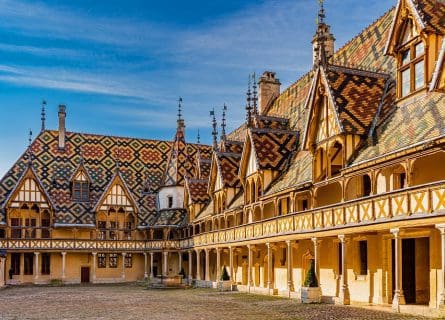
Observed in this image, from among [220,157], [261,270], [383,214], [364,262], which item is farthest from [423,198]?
[220,157]

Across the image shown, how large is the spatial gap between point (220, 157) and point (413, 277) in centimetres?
1970

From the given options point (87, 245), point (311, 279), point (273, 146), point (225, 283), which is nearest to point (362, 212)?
point (311, 279)

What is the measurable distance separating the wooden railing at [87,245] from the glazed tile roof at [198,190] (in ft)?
14.3

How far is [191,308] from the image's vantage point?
71.5ft

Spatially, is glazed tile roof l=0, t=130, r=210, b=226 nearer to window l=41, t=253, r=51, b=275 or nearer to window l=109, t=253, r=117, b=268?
window l=41, t=253, r=51, b=275

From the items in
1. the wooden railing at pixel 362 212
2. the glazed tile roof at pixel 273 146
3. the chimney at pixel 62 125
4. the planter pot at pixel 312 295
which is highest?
the chimney at pixel 62 125

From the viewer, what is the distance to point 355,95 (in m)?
24.2

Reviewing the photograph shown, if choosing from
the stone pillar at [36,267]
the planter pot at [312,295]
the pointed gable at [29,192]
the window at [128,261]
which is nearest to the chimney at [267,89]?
the window at [128,261]

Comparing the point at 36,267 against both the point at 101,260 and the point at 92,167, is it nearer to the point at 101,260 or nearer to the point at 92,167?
the point at 101,260

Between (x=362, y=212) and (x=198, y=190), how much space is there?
2818 cm

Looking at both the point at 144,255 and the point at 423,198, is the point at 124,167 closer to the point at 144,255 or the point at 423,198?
the point at 144,255

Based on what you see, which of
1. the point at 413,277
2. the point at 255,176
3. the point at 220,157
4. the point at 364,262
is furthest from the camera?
the point at 220,157

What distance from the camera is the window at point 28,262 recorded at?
48500mm

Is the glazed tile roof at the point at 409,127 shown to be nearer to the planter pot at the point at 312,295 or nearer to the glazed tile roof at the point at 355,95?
the glazed tile roof at the point at 355,95
